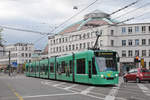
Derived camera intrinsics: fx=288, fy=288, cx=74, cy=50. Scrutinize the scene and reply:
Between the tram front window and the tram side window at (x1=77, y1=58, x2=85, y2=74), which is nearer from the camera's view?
the tram front window

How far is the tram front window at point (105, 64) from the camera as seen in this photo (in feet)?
70.6

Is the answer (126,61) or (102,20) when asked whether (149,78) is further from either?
(102,20)

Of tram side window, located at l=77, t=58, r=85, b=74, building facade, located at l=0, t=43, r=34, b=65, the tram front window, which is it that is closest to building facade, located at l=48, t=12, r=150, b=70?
tram side window, located at l=77, t=58, r=85, b=74

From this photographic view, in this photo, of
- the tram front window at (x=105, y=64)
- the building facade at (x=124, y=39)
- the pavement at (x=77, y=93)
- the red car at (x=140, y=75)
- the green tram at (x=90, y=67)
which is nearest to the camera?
the pavement at (x=77, y=93)

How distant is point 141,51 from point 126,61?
14.9 feet

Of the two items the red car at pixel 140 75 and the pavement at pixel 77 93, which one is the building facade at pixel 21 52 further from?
the pavement at pixel 77 93

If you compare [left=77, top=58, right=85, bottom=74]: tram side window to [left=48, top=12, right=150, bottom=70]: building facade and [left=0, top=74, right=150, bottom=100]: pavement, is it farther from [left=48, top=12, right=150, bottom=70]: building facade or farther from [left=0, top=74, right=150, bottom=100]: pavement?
[left=48, top=12, right=150, bottom=70]: building facade

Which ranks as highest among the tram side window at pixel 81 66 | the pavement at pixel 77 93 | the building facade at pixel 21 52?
the building facade at pixel 21 52

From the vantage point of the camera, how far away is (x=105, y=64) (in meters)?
21.7

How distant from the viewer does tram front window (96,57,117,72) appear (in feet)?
70.6

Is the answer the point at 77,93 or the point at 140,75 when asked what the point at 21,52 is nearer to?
the point at 140,75

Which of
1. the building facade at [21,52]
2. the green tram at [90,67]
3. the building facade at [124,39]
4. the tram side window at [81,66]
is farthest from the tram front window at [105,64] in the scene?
the building facade at [21,52]

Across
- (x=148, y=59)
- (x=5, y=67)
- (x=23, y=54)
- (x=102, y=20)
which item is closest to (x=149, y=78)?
(x=148, y=59)

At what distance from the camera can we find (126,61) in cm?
7138
